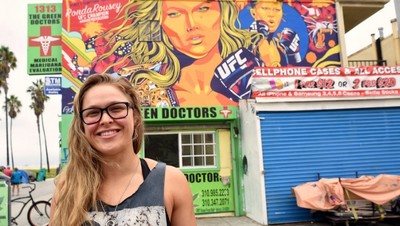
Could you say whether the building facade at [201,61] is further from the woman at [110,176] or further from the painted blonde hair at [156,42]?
the woman at [110,176]

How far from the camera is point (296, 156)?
9102 mm

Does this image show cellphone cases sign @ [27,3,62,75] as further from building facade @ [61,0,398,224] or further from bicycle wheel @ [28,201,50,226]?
bicycle wheel @ [28,201,50,226]

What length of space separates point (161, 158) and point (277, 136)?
3591 mm

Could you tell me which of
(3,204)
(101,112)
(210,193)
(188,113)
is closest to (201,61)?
(188,113)

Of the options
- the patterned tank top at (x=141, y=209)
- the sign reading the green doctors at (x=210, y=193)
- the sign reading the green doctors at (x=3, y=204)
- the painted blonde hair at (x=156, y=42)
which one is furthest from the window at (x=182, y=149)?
the patterned tank top at (x=141, y=209)

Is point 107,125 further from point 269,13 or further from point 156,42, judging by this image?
point 269,13

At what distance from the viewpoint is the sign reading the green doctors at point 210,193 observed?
33.7 feet

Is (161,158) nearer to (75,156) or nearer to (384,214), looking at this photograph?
(384,214)

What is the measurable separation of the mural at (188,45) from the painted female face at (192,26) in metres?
0.03

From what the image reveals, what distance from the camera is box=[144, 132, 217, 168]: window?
10539 millimetres

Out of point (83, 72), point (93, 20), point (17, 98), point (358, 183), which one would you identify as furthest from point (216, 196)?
point (17, 98)

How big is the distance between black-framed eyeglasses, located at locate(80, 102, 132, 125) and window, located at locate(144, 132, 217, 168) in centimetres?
883

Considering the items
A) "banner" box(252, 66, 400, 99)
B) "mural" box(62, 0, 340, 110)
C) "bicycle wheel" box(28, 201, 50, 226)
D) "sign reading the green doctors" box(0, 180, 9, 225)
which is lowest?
"bicycle wheel" box(28, 201, 50, 226)

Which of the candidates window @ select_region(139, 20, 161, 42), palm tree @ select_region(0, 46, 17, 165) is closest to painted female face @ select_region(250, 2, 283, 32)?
window @ select_region(139, 20, 161, 42)
